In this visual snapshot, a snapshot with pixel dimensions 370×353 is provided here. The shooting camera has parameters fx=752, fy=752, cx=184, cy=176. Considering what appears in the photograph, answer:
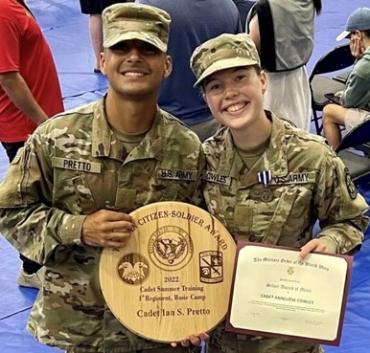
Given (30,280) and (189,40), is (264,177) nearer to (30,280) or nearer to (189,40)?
(189,40)

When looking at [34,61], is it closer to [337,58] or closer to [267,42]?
[267,42]

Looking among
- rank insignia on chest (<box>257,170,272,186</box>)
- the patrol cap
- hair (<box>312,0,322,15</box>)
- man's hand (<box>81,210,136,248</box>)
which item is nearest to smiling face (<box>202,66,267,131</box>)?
rank insignia on chest (<box>257,170,272,186</box>)

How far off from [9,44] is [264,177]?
1417mm

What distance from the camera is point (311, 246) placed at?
1842 millimetres

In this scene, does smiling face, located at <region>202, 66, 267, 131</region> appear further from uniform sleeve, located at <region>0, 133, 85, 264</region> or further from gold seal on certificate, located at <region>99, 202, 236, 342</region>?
uniform sleeve, located at <region>0, 133, 85, 264</region>

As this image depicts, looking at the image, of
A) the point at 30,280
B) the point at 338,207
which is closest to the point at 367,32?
the point at 30,280

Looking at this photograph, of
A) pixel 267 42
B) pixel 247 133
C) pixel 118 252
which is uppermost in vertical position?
pixel 247 133

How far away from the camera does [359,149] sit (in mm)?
4223

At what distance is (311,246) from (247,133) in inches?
13.0

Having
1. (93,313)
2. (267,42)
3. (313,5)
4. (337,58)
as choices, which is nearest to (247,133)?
(93,313)

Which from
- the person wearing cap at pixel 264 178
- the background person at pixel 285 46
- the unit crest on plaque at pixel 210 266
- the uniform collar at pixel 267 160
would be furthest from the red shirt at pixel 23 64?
the unit crest on plaque at pixel 210 266

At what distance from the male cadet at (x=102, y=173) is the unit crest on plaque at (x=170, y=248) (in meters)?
0.08

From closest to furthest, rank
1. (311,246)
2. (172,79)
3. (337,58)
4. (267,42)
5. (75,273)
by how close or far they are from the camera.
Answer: (311,246) < (75,273) < (172,79) < (267,42) < (337,58)

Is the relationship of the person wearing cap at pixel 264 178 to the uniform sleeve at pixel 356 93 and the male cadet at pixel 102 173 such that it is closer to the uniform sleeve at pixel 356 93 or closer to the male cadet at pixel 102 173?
the male cadet at pixel 102 173
